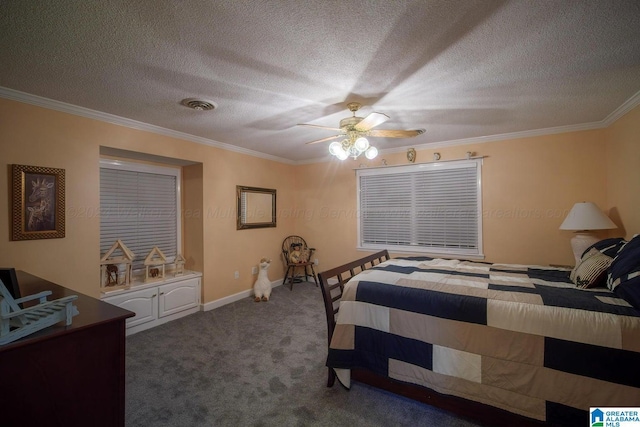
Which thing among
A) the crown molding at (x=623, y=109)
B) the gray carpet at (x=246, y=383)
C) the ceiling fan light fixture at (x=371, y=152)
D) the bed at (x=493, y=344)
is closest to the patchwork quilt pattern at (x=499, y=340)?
the bed at (x=493, y=344)

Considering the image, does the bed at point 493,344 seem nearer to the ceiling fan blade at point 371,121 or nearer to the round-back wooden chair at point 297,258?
the ceiling fan blade at point 371,121

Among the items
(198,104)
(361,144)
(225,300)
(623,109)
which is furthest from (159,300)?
(623,109)

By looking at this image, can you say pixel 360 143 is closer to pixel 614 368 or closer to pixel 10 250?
pixel 614 368

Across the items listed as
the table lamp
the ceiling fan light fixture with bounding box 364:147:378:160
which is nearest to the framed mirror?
the ceiling fan light fixture with bounding box 364:147:378:160

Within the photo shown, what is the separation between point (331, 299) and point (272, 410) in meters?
0.86

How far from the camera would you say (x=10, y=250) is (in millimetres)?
2311

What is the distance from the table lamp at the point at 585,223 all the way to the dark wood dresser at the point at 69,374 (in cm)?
393

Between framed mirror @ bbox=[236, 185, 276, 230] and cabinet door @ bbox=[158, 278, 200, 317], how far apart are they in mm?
1103

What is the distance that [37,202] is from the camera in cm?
245

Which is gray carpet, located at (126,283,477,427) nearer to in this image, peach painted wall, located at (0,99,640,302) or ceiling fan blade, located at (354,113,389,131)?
peach painted wall, located at (0,99,640,302)

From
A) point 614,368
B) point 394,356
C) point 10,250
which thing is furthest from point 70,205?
point 614,368

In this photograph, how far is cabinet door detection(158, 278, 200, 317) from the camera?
340cm

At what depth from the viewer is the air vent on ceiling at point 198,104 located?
8.19 feet

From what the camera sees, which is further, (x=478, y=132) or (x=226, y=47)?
(x=478, y=132)
